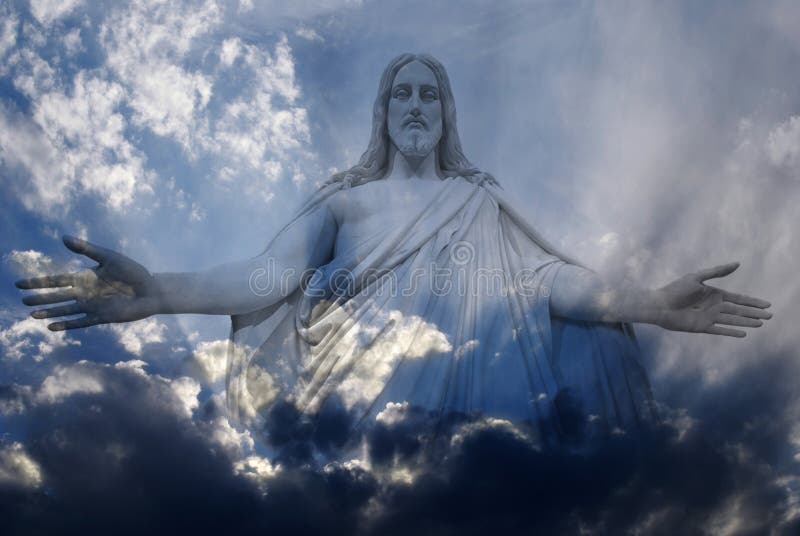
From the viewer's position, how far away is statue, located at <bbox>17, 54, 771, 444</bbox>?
5.51 meters

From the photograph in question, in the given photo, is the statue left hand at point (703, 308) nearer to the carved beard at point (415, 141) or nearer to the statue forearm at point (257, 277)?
the carved beard at point (415, 141)

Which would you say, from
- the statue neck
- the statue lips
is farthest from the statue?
the statue lips

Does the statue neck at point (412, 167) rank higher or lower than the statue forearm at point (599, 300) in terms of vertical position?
higher

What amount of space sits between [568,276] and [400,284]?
3.60ft

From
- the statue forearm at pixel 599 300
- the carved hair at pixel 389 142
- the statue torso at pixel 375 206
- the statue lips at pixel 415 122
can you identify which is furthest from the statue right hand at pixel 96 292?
the statue forearm at pixel 599 300

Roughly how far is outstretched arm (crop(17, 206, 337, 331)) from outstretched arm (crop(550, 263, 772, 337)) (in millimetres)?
1953

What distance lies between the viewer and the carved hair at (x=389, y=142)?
6.83 meters

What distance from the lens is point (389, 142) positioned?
22.8 ft

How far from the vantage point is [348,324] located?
584cm

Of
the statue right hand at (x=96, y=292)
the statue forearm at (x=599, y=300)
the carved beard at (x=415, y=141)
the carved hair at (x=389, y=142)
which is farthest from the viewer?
the carved hair at (x=389, y=142)

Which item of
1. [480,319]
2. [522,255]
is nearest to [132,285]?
[480,319]

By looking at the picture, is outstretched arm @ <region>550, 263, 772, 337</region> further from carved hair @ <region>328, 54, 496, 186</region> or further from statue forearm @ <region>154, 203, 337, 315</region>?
statue forearm @ <region>154, 203, 337, 315</region>

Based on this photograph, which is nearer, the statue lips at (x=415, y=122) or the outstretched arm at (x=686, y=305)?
the outstretched arm at (x=686, y=305)

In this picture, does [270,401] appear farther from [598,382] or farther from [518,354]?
[598,382]
